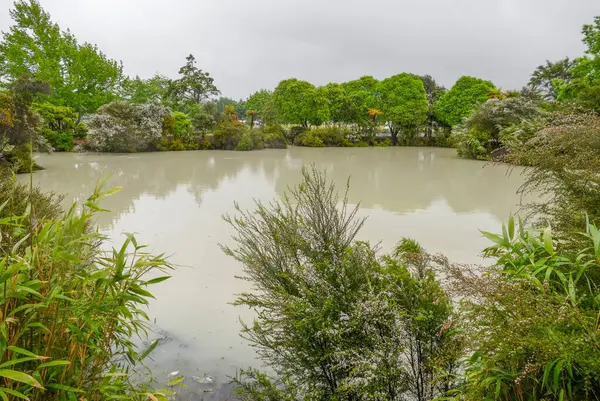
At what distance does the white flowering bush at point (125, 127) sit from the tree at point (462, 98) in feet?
60.4

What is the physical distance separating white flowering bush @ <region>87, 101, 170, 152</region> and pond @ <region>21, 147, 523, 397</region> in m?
1.67

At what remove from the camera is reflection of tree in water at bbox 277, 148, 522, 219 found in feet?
26.7

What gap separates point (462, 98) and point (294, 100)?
1135cm

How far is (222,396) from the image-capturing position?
103 inches

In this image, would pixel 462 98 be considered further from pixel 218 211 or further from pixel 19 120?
pixel 19 120

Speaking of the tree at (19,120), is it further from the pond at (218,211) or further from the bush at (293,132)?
the bush at (293,132)

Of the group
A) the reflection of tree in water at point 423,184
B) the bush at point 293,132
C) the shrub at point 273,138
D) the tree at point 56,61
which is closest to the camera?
the reflection of tree in water at point 423,184

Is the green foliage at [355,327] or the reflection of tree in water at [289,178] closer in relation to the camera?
the green foliage at [355,327]

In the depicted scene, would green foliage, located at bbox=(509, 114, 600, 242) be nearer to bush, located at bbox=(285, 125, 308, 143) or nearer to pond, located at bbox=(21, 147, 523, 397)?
pond, located at bbox=(21, 147, 523, 397)

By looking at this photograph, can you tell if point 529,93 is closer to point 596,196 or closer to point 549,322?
point 596,196

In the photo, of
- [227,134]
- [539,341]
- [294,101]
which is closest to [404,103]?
[294,101]

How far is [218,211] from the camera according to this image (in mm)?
7469

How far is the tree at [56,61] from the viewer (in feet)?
63.4

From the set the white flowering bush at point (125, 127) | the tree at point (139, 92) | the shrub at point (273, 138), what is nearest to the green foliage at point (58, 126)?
the white flowering bush at point (125, 127)
